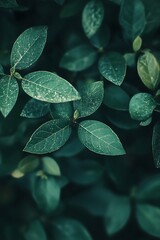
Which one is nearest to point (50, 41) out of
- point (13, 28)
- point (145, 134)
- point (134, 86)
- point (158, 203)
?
point (13, 28)

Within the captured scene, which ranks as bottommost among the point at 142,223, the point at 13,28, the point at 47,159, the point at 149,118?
the point at 142,223

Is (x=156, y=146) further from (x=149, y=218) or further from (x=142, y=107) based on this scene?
(x=149, y=218)

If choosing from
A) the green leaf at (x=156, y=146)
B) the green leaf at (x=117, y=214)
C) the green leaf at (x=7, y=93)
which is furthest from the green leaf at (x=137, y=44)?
the green leaf at (x=117, y=214)

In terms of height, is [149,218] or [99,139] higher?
[99,139]

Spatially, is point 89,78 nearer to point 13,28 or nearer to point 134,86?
point 134,86

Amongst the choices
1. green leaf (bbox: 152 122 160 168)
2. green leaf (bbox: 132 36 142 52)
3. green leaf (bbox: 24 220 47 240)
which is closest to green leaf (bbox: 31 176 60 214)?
green leaf (bbox: 24 220 47 240)

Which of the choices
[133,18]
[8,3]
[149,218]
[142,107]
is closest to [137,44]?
[133,18]

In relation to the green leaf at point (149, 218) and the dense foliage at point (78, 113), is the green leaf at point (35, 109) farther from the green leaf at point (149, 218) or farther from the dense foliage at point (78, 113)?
the green leaf at point (149, 218)
